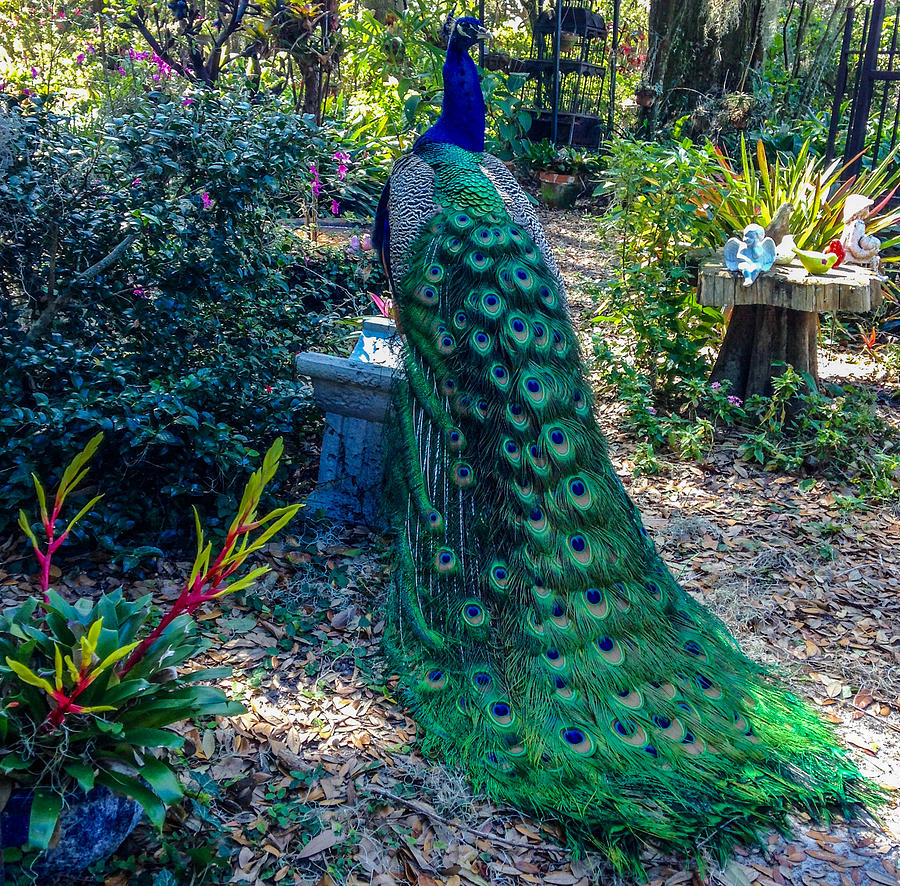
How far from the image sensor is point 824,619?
11.4 feet

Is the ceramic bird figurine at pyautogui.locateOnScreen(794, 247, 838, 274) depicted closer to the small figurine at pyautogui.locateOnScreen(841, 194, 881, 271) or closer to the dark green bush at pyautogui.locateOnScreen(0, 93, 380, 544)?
the small figurine at pyautogui.locateOnScreen(841, 194, 881, 271)

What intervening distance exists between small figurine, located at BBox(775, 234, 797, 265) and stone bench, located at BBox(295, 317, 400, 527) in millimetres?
2328

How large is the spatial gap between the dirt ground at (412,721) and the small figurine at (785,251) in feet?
3.64

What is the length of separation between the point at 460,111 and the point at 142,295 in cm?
169

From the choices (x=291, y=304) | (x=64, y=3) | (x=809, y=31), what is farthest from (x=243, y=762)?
(x=809, y=31)

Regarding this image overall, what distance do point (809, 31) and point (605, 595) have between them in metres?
12.9

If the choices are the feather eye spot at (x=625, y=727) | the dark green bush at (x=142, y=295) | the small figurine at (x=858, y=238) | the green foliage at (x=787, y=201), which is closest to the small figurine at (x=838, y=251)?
the small figurine at (x=858, y=238)

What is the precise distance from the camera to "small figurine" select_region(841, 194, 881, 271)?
15.9 feet

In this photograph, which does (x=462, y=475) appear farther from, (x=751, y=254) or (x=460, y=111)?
(x=751, y=254)

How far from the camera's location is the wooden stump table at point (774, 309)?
452 cm

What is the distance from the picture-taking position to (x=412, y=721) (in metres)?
2.75

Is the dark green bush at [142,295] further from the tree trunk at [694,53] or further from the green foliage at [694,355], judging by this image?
the tree trunk at [694,53]

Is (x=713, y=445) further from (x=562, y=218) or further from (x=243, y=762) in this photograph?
(x=562, y=218)

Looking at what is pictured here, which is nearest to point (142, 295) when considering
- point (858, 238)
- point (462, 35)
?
point (462, 35)
